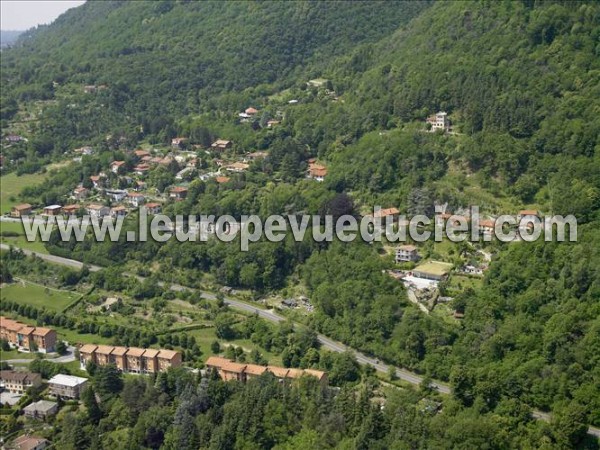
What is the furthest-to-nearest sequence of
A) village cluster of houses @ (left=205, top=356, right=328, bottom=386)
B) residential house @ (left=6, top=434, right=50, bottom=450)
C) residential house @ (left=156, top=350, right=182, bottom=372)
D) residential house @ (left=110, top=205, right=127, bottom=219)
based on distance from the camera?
Result: residential house @ (left=110, top=205, right=127, bottom=219) → residential house @ (left=156, top=350, right=182, bottom=372) → village cluster of houses @ (left=205, top=356, right=328, bottom=386) → residential house @ (left=6, top=434, right=50, bottom=450)

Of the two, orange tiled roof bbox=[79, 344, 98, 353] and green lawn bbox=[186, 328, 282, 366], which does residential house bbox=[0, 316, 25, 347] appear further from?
green lawn bbox=[186, 328, 282, 366]

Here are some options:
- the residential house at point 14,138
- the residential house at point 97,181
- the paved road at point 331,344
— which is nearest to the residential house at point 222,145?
the residential house at point 97,181

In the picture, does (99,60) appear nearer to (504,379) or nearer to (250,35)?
(250,35)

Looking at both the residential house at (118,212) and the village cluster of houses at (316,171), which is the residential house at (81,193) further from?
the village cluster of houses at (316,171)

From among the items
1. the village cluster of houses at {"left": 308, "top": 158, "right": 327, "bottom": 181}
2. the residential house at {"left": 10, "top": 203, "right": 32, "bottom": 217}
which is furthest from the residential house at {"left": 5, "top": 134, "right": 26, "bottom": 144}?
the village cluster of houses at {"left": 308, "top": 158, "right": 327, "bottom": 181}

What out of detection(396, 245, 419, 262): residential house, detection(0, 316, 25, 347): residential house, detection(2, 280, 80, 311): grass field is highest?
detection(396, 245, 419, 262): residential house

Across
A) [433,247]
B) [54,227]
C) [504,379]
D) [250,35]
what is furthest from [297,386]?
[250,35]

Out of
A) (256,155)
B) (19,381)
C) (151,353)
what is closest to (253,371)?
(151,353)
